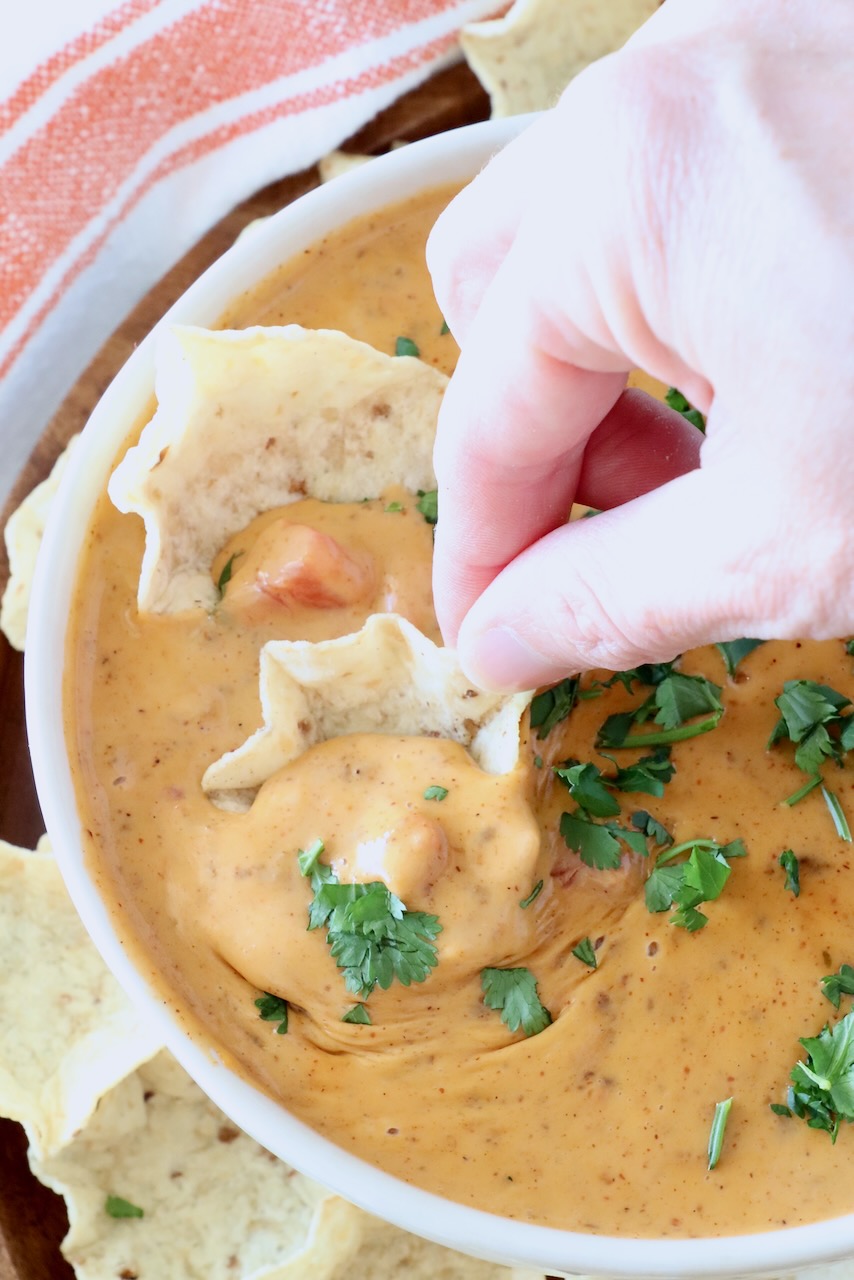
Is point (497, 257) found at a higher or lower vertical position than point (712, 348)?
lower

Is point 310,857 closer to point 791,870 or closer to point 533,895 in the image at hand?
point 533,895

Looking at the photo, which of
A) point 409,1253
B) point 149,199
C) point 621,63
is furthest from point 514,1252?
point 149,199

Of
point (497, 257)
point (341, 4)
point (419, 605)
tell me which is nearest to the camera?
point (497, 257)

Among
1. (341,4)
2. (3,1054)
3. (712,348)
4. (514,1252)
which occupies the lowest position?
(3,1054)

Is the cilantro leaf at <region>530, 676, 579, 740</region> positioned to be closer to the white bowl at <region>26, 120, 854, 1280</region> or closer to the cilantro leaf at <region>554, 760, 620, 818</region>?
the cilantro leaf at <region>554, 760, 620, 818</region>

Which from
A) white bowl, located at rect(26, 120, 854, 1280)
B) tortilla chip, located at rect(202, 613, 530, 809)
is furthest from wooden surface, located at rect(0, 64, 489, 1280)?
tortilla chip, located at rect(202, 613, 530, 809)

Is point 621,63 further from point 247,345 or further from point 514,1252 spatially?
point 514,1252
